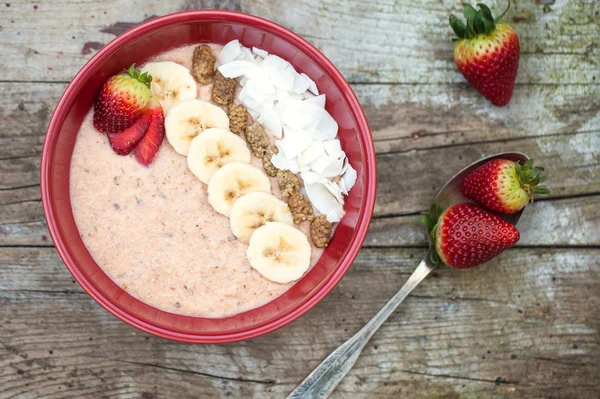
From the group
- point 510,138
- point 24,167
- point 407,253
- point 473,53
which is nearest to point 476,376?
point 407,253

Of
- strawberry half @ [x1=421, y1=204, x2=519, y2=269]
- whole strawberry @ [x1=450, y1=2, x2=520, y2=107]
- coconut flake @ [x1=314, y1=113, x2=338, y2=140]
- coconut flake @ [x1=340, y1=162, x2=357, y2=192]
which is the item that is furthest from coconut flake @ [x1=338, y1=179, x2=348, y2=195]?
whole strawberry @ [x1=450, y1=2, x2=520, y2=107]

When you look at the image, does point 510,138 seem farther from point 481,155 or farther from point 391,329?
point 391,329

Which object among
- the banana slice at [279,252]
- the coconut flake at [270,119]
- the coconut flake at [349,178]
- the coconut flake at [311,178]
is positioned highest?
the coconut flake at [270,119]

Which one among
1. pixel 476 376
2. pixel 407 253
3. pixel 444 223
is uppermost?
pixel 444 223

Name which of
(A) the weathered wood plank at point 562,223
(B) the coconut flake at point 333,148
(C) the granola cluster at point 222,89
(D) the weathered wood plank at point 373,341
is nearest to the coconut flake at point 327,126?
(B) the coconut flake at point 333,148

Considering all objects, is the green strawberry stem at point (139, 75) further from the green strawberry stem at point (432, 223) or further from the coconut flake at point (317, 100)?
the green strawberry stem at point (432, 223)

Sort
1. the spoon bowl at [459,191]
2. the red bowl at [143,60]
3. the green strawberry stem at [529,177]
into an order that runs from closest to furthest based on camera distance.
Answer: the red bowl at [143,60] → the green strawberry stem at [529,177] → the spoon bowl at [459,191]
